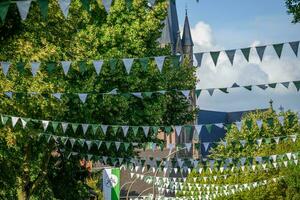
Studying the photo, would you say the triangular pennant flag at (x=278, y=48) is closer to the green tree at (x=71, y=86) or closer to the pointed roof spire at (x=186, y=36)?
the green tree at (x=71, y=86)

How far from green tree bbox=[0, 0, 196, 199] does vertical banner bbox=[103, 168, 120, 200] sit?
1843mm

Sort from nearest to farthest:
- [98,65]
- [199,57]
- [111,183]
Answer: [199,57], [98,65], [111,183]

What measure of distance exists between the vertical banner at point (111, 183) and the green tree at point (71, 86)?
6.05 feet

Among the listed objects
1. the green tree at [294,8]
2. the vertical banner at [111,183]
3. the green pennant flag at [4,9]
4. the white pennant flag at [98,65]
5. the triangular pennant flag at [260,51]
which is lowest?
the green pennant flag at [4,9]

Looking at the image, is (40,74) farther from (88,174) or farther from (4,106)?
(88,174)

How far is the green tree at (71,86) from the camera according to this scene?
2389 cm

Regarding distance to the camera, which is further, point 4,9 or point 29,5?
point 29,5

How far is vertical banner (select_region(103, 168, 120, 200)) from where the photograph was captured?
36438 millimetres

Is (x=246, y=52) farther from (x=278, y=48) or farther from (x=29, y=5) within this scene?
(x=29, y=5)

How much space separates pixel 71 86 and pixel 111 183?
10.0m

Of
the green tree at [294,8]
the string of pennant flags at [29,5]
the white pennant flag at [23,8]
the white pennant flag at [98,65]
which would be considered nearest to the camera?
the string of pennant flags at [29,5]

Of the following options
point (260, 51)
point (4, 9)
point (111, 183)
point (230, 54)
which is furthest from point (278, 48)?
point (111, 183)

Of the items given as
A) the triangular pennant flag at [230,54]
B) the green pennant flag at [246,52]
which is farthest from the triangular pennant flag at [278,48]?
the triangular pennant flag at [230,54]

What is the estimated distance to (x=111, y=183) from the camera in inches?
1451
